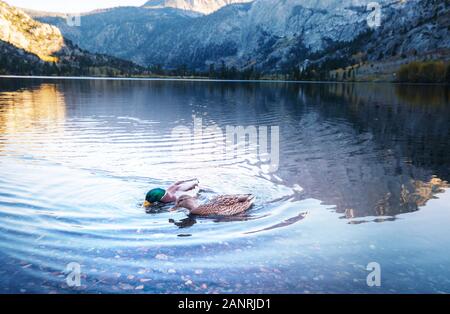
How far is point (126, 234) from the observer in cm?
1703

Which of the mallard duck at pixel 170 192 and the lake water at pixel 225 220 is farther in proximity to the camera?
the mallard duck at pixel 170 192

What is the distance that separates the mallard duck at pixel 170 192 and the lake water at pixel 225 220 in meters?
0.73

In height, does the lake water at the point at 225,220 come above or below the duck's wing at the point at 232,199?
below

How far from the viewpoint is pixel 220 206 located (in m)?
19.8

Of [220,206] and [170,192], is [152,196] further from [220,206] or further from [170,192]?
[220,206]

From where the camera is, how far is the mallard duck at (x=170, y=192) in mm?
20672

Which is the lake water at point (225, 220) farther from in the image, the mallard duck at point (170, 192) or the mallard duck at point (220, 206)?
the mallard duck at point (170, 192)

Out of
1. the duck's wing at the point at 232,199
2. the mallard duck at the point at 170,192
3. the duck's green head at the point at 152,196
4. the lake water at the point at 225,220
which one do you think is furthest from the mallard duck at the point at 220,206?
the duck's green head at the point at 152,196

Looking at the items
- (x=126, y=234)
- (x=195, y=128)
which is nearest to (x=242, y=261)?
(x=126, y=234)

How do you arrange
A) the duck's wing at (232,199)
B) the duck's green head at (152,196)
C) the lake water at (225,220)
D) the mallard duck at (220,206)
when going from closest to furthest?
the lake water at (225,220)
the mallard duck at (220,206)
the duck's wing at (232,199)
the duck's green head at (152,196)

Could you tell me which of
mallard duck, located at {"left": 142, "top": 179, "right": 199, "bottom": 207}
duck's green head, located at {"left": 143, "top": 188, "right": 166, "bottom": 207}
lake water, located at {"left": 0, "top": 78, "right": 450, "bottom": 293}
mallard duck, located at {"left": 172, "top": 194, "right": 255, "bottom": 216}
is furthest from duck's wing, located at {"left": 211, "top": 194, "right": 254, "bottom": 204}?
duck's green head, located at {"left": 143, "top": 188, "right": 166, "bottom": 207}

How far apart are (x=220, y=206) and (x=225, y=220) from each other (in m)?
0.84

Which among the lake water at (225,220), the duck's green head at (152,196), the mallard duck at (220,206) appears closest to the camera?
the lake water at (225,220)

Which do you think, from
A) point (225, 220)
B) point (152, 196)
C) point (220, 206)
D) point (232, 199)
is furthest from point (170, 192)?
point (225, 220)
